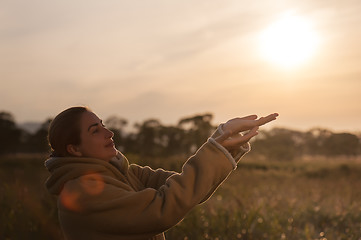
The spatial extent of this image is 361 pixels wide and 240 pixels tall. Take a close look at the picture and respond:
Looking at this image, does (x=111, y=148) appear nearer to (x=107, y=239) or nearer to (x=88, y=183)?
(x=88, y=183)

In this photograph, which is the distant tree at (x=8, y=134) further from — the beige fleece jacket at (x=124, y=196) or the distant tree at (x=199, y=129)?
the beige fleece jacket at (x=124, y=196)

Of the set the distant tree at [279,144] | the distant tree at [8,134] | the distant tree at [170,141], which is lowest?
the distant tree at [279,144]

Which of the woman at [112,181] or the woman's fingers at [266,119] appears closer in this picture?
the woman at [112,181]

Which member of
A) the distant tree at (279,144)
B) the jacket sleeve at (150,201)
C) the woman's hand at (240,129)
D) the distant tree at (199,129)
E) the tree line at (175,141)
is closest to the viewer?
the jacket sleeve at (150,201)

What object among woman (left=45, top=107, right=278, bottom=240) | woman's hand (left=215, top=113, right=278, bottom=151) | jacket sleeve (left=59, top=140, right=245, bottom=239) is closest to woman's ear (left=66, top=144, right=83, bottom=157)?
woman (left=45, top=107, right=278, bottom=240)

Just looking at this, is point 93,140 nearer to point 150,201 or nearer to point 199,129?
point 150,201

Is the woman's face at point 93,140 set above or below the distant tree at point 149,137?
above

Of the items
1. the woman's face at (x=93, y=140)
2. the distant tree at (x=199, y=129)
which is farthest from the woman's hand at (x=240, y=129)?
the distant tree at (x=199, y=129)

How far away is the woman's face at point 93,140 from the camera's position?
205 centimetres

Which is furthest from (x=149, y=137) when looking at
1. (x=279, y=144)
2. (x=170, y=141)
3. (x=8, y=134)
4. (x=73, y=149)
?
(x=73, y=149)

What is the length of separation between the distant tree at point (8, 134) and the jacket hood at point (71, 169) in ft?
118

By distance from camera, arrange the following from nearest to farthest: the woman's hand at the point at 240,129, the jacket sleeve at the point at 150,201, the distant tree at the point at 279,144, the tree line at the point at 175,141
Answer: the jacket sleeve at the point at 150,201 < the woman's hand at the point at 240,129 < the tree line at the point at 175,141 < the distant tree at the point at 279,144

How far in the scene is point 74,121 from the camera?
80.9 inches

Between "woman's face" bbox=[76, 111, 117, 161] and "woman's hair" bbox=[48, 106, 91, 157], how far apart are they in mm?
24
